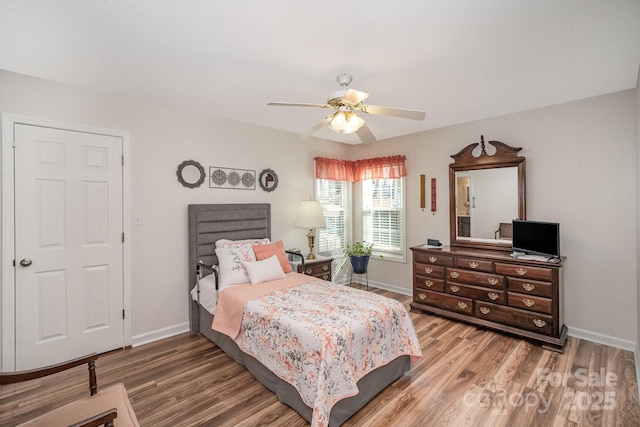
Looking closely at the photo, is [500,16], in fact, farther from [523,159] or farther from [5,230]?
[5,230]

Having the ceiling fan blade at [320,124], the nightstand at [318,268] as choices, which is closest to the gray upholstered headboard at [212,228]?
the nightstand at [318,268]

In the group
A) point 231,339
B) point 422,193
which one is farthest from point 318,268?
point 422,193

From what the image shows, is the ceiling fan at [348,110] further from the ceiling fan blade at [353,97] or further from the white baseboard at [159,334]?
the white baseboard at [159,334]

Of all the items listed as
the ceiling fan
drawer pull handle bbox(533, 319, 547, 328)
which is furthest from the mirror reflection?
the ceiling fan

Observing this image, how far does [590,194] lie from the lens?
3.20 m

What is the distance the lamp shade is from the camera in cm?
428

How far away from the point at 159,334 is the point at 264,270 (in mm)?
1389

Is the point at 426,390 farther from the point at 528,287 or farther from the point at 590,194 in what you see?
the point at 590,194

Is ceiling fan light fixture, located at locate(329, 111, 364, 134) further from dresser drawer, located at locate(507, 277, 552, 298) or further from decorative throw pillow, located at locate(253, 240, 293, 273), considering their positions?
dresser drawer, located at locate(507, 277, 552, 298)

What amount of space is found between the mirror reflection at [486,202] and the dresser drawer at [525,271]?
576mm

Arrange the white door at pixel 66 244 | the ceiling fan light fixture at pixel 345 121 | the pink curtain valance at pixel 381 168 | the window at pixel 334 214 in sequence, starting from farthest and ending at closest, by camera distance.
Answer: the window at pixel 334 214 < the pink curtain valance at pixel 381 168 < the white door at pixel 66 244 < the ceiling fan light fixture at pixel 345 121

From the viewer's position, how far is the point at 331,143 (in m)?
5.16

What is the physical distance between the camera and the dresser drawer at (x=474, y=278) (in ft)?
11.1

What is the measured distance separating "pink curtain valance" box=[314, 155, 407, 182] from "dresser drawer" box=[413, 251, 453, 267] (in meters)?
1.35
